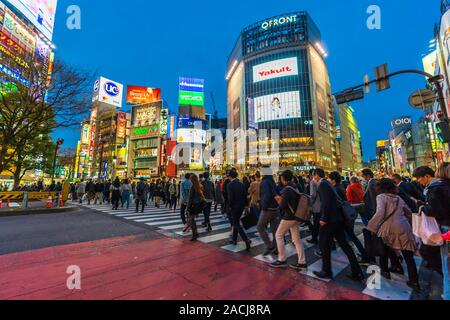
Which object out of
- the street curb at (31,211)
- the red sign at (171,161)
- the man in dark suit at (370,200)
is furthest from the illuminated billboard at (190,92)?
the man in dark suit at (370,200)

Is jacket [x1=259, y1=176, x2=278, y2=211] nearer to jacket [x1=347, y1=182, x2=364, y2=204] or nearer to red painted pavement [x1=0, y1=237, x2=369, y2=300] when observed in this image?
red painted pavement [x1=0, y1=237, x2=369, y2=300]

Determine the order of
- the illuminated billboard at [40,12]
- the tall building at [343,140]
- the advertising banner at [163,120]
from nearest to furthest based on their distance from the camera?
1. the illuminated billboard at [40,12]
2. the advertising banner at [163,120]
3. the tall building at [343,140]

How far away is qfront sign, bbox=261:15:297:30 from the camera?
64562 millimetres

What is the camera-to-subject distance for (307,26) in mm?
63000

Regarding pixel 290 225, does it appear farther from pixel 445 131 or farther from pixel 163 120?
pixel 163 120

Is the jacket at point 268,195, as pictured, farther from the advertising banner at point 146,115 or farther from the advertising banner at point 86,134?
the advertising banner at point 86,134

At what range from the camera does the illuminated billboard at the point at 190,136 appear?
57.4 meters

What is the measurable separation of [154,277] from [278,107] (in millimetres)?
62411

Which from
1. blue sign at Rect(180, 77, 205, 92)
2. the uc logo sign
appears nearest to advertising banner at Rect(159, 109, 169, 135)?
blue sign at Rect(180, 77, 205, 92)

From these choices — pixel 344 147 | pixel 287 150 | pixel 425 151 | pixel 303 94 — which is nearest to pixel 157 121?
pixel 287 150

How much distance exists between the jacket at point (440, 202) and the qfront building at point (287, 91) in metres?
53.5

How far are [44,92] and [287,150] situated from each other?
54230mm

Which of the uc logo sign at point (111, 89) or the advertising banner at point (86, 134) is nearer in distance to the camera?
the uc logo sign at point (111, 89)
